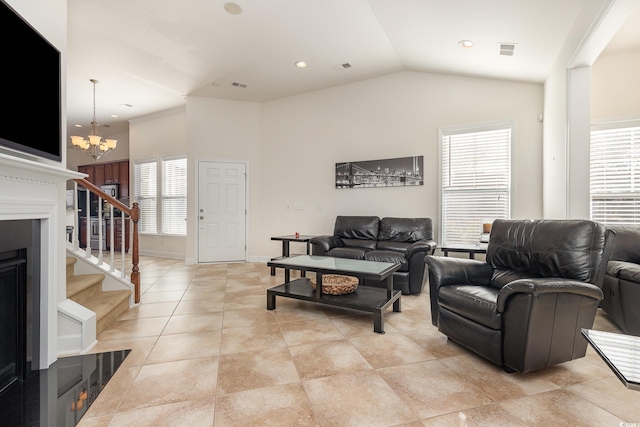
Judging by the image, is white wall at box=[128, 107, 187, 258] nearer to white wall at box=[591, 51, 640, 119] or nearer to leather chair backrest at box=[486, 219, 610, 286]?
leather chair backrest at box=[486, 219, 610, 286]

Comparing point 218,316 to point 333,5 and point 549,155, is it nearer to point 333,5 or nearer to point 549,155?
point 333,5

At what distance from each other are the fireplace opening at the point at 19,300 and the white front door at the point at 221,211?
389 centimetres

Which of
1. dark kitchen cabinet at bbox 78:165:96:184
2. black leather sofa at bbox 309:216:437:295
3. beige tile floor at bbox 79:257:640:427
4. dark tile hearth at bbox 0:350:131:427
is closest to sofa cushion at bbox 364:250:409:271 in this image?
black leather sofa at bbox 309:216:437:295

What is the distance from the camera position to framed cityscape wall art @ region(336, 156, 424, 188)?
4867mm

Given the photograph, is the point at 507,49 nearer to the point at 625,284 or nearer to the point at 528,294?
the point at 625,284

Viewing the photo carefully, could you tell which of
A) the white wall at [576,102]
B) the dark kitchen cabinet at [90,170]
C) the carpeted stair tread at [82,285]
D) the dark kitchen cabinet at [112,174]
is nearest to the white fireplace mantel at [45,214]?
the carpeted stair tread at [82,285]

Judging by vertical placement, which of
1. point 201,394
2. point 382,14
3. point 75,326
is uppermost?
point 382,14

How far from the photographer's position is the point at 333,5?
3.29 metres

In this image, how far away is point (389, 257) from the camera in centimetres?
397

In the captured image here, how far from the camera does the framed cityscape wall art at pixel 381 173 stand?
16.0ft

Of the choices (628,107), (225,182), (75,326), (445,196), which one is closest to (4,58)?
(75,326)

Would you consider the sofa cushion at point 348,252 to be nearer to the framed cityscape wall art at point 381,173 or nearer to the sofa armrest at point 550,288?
the framed cityscape wall art at point 381,173

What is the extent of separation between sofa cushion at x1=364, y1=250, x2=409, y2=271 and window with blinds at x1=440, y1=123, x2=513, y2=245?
1145 millimetres

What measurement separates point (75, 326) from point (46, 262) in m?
0.57
